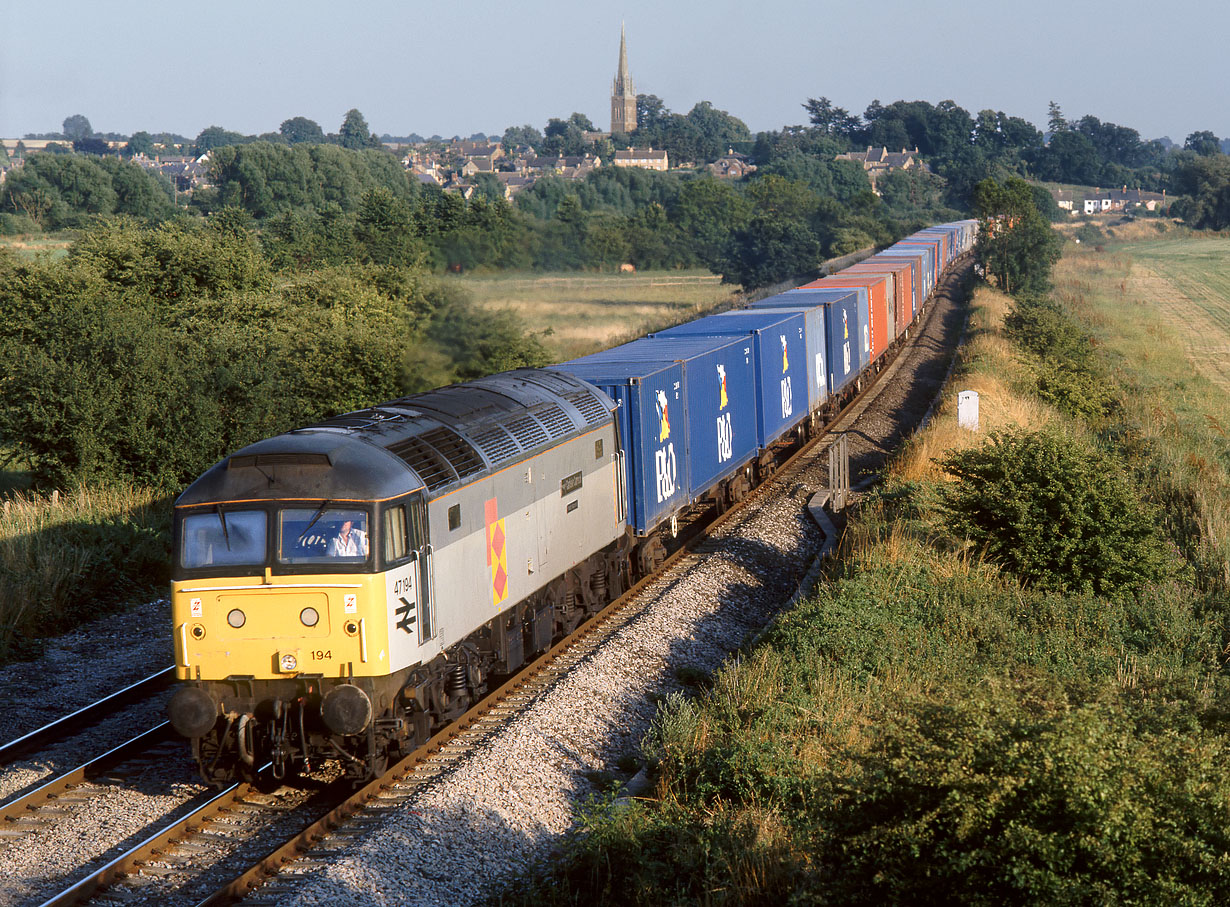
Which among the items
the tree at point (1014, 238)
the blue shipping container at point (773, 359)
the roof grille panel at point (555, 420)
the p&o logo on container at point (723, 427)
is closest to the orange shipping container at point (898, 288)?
the blue shipping container at point (773, 359)

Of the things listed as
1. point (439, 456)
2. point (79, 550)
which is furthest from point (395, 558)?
point (79, 550)

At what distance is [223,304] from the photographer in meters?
29.8

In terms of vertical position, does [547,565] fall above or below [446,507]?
below

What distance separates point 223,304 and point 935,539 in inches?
787

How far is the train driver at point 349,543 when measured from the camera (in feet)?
31.8

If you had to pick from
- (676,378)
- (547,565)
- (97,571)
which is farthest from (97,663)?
(676,378)

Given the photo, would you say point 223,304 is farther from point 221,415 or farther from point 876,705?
point 876,705

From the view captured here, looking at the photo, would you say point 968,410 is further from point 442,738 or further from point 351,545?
point 351,545

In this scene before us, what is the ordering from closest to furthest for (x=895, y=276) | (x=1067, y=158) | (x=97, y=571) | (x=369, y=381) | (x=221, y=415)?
(x=97, y=571) → (x=221, y=415) → (x=369, y=381) → (x=895, y=276) → (x=1067, y=158)

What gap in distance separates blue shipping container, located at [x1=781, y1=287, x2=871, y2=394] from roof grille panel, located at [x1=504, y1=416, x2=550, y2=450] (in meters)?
16.0

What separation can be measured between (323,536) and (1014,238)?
57104 mm

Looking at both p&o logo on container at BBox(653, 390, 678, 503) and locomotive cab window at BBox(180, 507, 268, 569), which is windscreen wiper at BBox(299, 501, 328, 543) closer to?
locomotive cab window at BBox(180, 507, 268, 569)

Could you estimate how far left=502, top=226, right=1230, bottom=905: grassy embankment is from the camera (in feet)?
19.6

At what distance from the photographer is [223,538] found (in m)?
9.91
